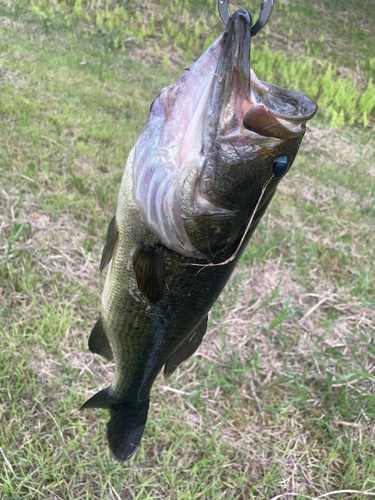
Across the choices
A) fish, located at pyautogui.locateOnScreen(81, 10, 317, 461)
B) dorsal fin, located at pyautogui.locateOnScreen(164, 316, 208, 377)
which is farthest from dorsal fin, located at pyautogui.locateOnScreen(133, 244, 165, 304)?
dorsal fin, located at pyautogui.locateOnScreen(164, 316, 208, 377)

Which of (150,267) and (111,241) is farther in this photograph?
(111,241)

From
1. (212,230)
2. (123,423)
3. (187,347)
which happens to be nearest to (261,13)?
(212,230)

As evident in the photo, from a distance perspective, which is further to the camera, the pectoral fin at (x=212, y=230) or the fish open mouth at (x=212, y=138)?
the pectoral fin at (x=212, y=230)

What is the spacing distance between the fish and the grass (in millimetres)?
1009

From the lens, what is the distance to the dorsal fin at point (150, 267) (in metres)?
1.04

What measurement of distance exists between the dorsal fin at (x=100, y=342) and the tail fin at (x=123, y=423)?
16 centimetres

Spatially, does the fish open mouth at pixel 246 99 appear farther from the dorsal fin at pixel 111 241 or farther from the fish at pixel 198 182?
the dorsal fin at pixel 111 241

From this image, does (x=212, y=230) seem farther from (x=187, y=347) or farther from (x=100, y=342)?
(x=100, y=342)

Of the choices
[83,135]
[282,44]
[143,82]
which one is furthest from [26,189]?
[282,44]

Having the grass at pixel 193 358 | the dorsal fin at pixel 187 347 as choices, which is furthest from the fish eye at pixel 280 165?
the grass at pixel 193 358

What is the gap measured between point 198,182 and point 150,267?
0.28 meters

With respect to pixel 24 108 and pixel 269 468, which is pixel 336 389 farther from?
pixel 24 108

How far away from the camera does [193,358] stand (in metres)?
2.31

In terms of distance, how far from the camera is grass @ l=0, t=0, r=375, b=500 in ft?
6.01
